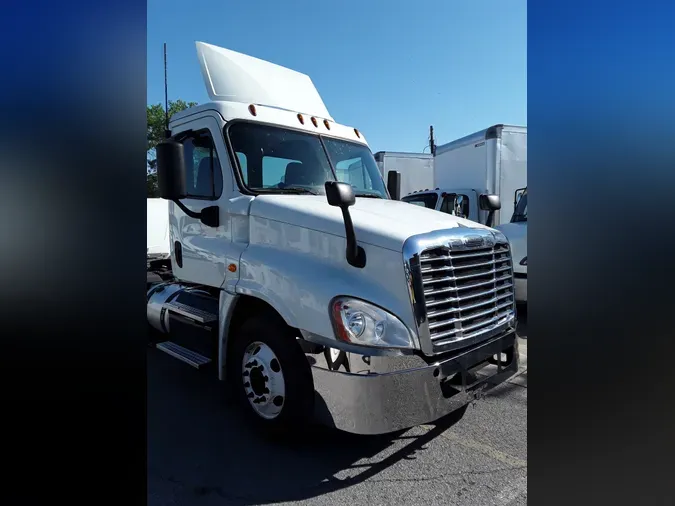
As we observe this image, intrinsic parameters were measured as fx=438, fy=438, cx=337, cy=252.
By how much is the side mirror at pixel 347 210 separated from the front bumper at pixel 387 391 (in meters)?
0.62

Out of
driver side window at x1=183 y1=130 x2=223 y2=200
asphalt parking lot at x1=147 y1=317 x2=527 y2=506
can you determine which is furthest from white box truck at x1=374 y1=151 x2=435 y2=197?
asphalt parking lot at x1=147 y1=317 x2=527 y2=506

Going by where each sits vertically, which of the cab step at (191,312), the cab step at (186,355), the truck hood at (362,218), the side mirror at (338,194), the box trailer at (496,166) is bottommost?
the cab step at (186,355)

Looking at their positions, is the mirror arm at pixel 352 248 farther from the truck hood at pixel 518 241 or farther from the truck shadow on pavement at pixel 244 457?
the truck hood at pixel 518 241

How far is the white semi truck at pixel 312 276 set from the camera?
106 inches

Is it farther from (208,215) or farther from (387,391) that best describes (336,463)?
(208,215)

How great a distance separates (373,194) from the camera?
441cm

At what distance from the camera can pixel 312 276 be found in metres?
2.92

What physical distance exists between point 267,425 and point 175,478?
26.6 inches

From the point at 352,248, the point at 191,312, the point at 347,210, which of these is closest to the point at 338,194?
the point at 347,210

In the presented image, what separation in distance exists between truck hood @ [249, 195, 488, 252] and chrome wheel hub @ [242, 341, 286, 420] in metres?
0.98

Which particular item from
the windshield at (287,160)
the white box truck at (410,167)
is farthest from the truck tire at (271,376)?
the white box truck at (410,167)

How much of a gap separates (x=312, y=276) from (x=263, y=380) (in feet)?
3.10

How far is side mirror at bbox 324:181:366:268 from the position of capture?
2768mm
